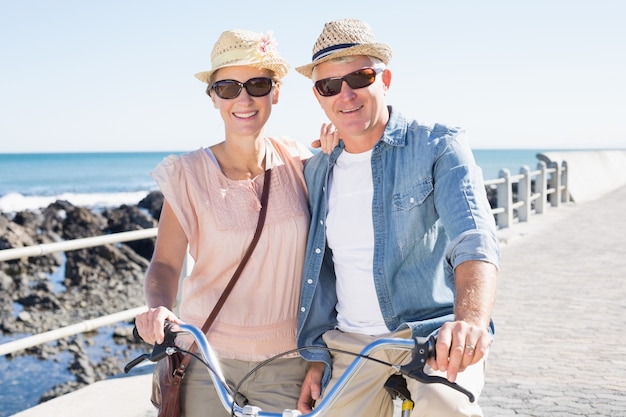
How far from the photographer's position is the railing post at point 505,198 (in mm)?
15734

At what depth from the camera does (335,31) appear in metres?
3.24

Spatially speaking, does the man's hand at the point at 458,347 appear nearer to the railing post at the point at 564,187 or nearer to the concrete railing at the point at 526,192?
the concrete railing at the point at 526,192

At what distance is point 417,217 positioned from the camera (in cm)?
309

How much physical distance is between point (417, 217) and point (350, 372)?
871 mm

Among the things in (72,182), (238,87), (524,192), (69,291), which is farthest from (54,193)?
(238,87)

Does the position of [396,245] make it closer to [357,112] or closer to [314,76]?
[357,112]

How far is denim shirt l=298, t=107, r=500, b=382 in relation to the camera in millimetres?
2951

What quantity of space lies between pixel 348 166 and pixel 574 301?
6976mm

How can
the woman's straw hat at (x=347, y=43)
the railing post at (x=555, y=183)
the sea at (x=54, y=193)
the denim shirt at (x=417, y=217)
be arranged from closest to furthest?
the denim shirt at (x=417, y=217), the woman's straw hat at (x=347, y=43), the sea at (x=54, y=193), the railing post at (x=555, y=183)

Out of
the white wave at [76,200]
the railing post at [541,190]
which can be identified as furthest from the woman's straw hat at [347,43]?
the white wave at [76,200]

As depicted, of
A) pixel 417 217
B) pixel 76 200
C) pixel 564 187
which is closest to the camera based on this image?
pixel 417 217

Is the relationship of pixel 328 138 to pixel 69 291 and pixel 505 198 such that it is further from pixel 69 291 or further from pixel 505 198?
pixel 69 291

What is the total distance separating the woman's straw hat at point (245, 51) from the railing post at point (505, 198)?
12.7 meters

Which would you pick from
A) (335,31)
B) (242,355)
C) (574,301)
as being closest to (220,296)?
(242,355)
